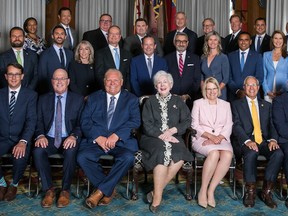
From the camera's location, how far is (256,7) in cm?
884

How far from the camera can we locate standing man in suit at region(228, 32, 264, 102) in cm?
591

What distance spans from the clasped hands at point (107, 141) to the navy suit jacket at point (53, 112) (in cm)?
30

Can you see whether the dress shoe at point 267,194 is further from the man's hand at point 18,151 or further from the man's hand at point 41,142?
the man's hand at point 18,151

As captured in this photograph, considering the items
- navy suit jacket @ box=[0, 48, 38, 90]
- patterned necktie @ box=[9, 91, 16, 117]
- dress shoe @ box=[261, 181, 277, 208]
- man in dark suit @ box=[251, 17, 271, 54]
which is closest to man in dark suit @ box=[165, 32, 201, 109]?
man in dark suit @ box=[251, 17, 271, 54]

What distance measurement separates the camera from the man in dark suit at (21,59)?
5551 millimetres

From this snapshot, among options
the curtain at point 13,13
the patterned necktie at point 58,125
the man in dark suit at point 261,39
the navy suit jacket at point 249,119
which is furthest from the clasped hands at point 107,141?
the curtain at point 13,13

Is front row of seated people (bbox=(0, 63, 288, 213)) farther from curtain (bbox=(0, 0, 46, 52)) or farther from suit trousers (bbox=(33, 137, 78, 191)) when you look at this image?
curtain (bbox=(0, 0, 46, 52))

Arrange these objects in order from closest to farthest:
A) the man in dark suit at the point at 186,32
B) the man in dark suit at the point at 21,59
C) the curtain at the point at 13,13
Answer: the man in dark suit at the point at 21,59 < the man in dark suit at the point at 186,32 < the curtain at the point at 13,13

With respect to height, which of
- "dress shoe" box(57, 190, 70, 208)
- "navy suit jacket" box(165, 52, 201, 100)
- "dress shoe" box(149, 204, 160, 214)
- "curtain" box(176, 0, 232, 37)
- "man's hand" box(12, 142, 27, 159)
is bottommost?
"dress shoe" box(149, 204, 160, 214)

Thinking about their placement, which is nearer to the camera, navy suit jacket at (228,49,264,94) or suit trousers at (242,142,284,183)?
suit trousers at (242,142,284,183)

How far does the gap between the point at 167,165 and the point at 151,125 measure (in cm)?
52

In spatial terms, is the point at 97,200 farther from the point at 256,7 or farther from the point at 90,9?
the point at 256,7

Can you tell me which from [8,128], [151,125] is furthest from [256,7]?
[8,128]

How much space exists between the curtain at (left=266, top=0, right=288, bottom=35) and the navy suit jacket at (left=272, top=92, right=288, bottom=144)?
11.9 ft
